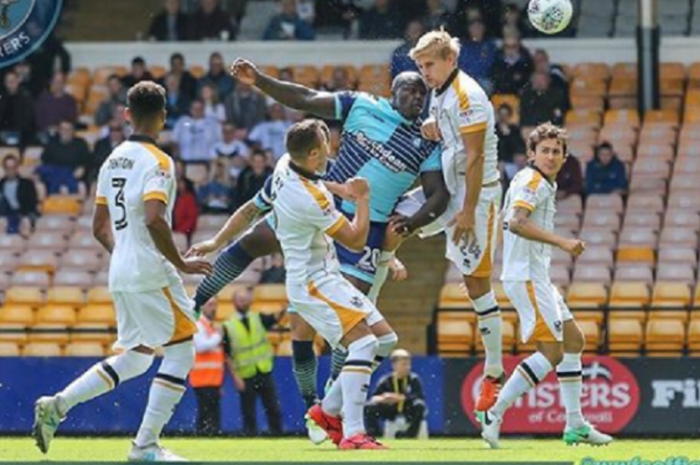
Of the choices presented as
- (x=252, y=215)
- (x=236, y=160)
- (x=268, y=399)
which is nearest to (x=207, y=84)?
(x=236, y=160)

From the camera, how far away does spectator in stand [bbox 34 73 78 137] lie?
1078 inches

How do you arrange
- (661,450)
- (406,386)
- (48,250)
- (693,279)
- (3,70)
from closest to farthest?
(661,450) < (406,386) < (693,279) < (48,250) < (3,70)

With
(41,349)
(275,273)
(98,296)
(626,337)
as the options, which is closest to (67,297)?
(98,296)

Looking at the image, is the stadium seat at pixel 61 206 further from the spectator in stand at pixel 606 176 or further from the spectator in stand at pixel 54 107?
the spectator in stand at pixel 606 176

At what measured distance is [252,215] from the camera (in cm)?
1620

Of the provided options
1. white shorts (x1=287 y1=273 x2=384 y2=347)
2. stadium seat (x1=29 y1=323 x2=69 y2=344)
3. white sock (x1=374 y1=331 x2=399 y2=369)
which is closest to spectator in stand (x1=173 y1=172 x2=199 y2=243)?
A: stadium seat (x1=29 y1=323 x2=69 y2=344)

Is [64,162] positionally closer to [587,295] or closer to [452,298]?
[452,298]

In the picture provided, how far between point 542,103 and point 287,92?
10.8 m

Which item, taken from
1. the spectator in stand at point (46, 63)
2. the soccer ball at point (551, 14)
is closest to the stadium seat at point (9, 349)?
the spectator in stand at point (46, 63)

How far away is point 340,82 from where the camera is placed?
2645 centimetres

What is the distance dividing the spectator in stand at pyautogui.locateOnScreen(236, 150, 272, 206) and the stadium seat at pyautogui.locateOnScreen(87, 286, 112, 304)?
187 cm

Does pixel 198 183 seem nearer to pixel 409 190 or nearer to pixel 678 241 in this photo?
pixel 678 241

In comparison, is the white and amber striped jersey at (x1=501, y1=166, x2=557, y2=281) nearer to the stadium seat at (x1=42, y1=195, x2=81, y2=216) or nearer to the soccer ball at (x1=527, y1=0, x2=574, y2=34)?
the soccer ball at (x1=527, y1=0, x2=574, y2=34)

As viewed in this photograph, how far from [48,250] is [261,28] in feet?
15.1
